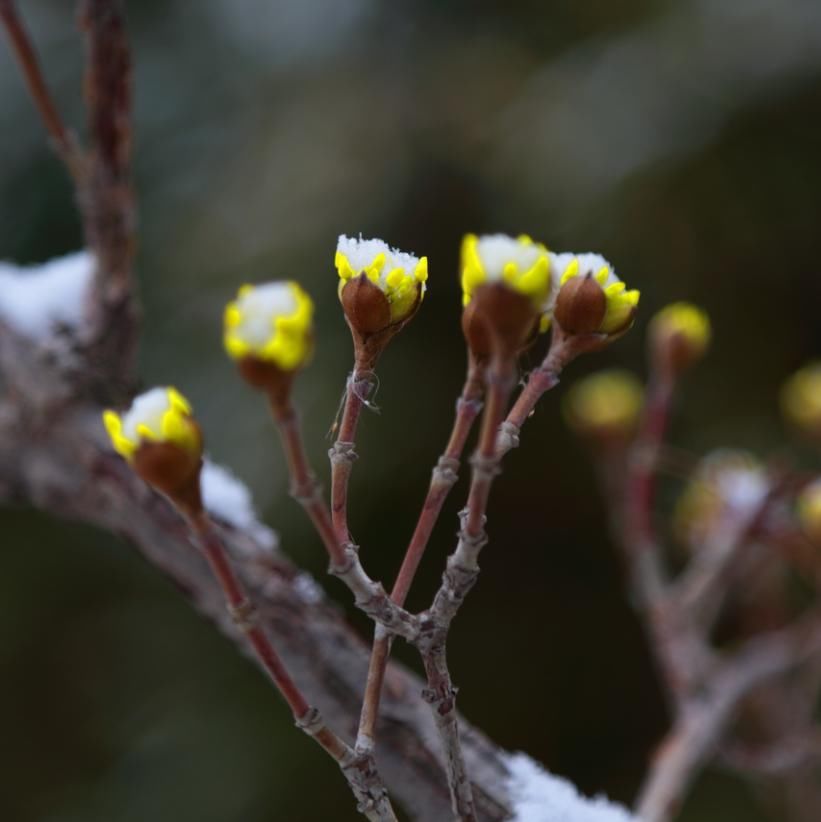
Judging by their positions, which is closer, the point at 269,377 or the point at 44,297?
the point at 269,377

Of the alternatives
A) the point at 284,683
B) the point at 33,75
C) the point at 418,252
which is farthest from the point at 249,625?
the point at 418,252

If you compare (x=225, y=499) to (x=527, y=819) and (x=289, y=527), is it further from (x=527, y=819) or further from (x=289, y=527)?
(x=289, y=527)

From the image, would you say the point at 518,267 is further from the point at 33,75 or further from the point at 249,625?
the point at 33,75

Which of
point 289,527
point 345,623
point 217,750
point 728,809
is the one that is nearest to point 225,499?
point 345,623

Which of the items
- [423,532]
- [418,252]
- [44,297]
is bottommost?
[423,532]

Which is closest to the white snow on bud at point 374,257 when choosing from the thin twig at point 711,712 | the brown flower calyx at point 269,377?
the brown flower calyx at point 269,377

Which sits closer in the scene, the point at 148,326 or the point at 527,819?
the point at 527,819
